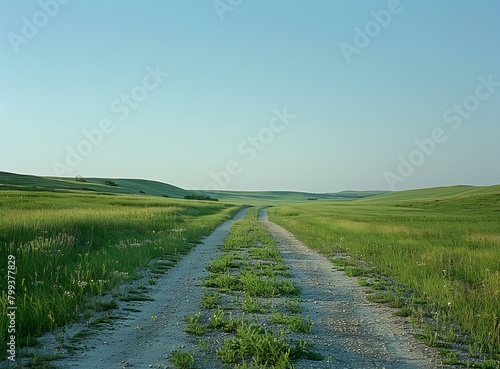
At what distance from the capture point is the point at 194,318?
7.95 metres

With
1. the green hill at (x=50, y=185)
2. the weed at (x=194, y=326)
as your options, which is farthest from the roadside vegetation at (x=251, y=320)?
the green hill at (x=50, y=185)

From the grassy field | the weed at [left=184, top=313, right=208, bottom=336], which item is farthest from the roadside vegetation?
the grassy field

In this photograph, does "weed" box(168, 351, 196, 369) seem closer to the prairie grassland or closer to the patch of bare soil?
the patch of bare soil

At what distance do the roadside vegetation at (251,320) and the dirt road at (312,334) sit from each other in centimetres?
22

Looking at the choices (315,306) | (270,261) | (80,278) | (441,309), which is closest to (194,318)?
(315,306)

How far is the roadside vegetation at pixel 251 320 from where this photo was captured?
6195mm

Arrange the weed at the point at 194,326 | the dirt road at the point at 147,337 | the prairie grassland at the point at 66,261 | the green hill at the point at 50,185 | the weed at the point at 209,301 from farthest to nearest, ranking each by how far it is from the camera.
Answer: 1. the green hill at the point at 50,185
2. the weed at the point at 209,301
3. the prairie grassland at the point at 66,261
4. the weed at the point at 194,326
5. the dirt road at the point at 147,337

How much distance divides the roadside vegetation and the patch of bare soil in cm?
27

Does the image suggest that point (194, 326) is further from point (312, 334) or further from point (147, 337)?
point (312, 334)

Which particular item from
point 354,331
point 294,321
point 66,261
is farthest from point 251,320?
point 66,261

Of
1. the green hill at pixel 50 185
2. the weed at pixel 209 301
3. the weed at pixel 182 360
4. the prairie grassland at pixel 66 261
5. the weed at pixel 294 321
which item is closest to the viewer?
the weed at pixel 182 360

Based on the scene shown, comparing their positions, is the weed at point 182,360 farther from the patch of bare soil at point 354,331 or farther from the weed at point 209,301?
the weed at point 209,301

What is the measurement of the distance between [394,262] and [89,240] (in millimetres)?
11435

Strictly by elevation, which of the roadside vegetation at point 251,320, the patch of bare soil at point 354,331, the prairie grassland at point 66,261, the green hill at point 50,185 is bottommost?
the patch of bare soil at point 354,331
